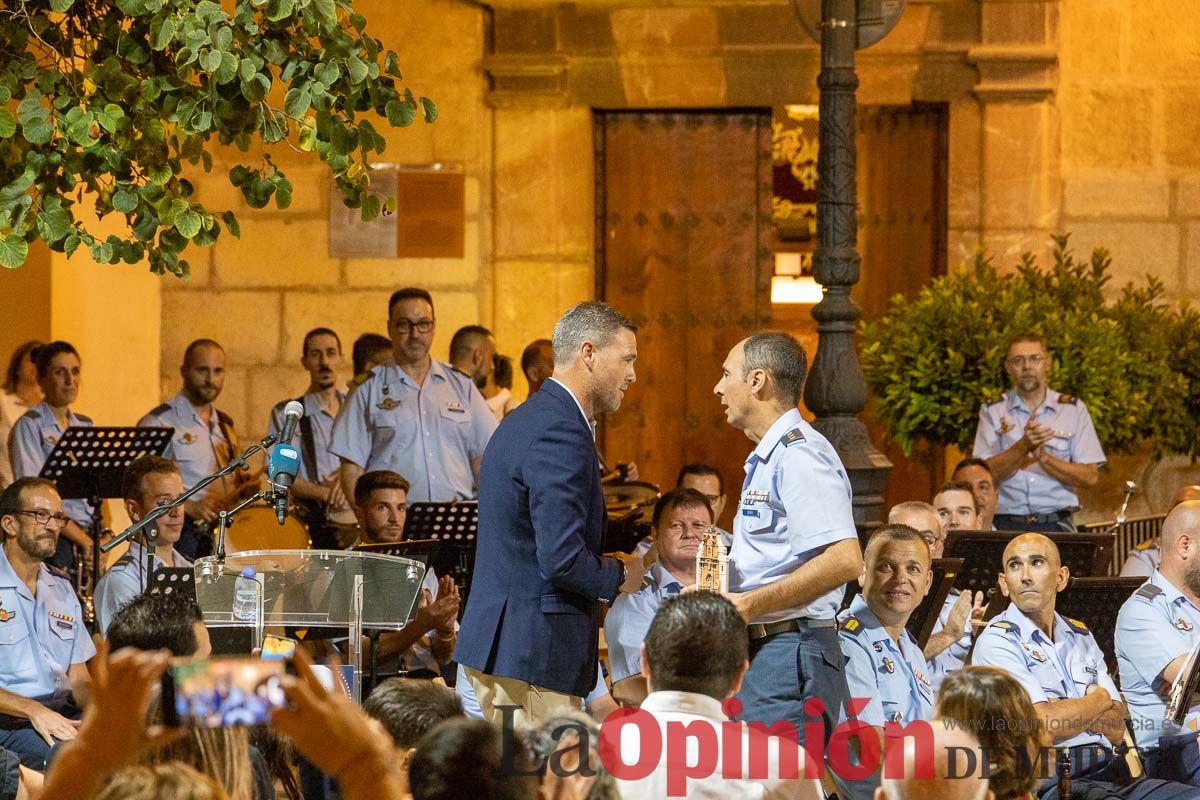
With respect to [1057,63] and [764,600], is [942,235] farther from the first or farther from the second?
[764,600]

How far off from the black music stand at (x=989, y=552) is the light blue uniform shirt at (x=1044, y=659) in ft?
2.67

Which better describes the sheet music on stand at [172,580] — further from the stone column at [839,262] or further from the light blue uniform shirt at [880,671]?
the stone column at [839,262]

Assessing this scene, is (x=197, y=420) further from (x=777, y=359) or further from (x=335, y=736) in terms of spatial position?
(x=335, y=736)

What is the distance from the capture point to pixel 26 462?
1012cm

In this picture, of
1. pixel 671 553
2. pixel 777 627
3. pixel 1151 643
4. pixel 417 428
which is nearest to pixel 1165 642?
pixel 1151 643

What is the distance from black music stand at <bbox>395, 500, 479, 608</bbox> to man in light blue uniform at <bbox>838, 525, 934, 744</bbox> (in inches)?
93.0

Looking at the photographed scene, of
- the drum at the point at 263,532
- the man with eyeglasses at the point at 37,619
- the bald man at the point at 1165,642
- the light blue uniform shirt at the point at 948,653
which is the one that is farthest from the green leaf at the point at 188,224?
the bald man at the point at 1165,642

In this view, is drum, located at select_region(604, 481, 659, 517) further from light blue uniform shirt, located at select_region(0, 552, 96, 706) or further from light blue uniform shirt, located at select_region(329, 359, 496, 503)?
light blue uniform shirt, located at select_region(0, 552, 96, 706)

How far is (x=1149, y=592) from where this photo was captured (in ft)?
21.9

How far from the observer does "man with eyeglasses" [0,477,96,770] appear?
6969 millimetres

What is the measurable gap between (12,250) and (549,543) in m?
2.08

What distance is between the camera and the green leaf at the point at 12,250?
5820 millimetres

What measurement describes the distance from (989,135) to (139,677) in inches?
406

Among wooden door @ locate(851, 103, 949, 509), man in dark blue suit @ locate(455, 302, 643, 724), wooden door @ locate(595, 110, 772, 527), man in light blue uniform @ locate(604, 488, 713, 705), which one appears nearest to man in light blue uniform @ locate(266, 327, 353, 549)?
wooden door @ locate(595, 110, 772, 527)
